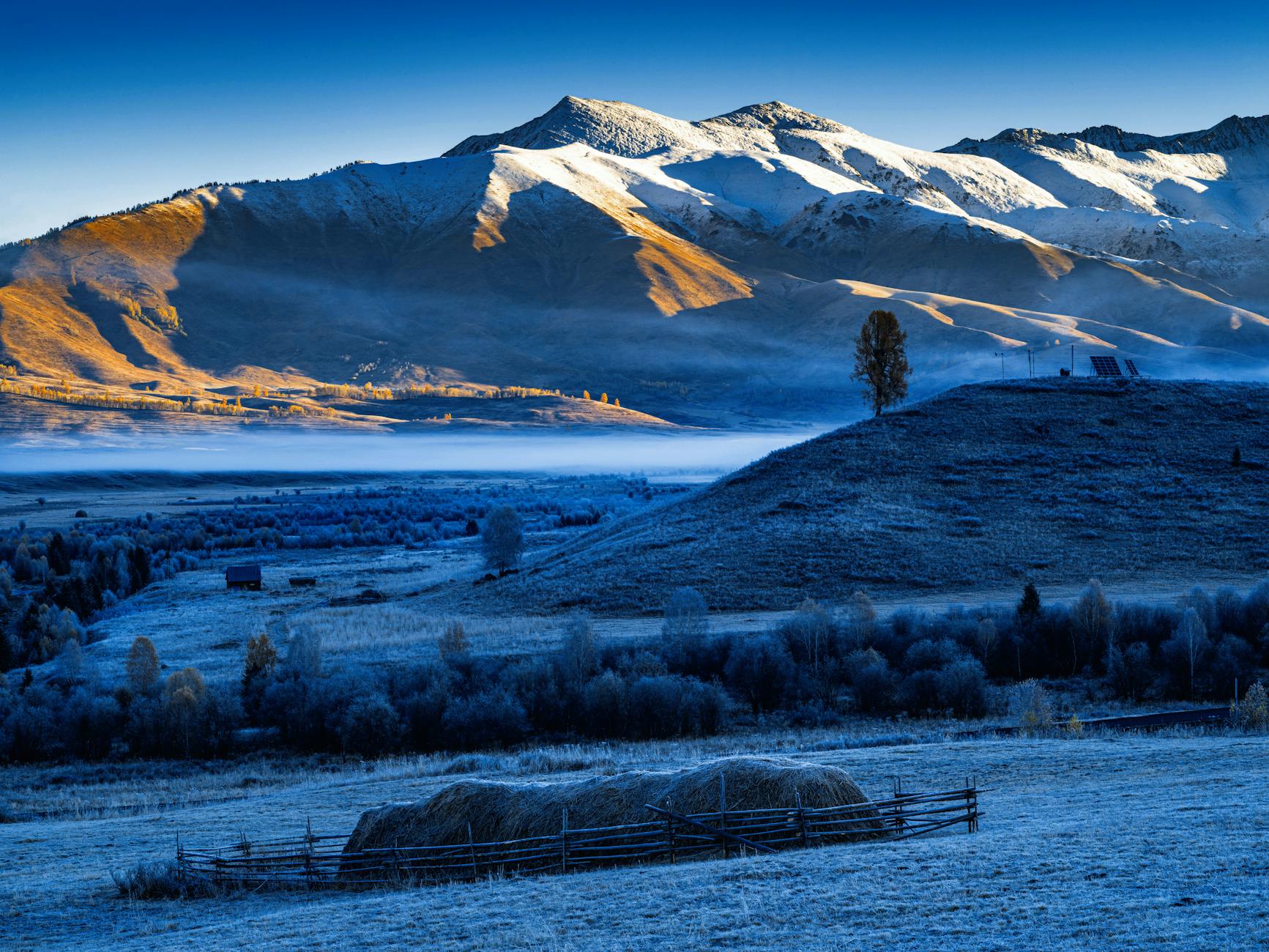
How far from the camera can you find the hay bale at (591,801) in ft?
72.3

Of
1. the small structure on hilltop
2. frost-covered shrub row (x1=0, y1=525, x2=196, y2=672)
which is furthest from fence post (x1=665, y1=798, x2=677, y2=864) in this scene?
the small structure on hilltop

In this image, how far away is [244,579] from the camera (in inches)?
3423

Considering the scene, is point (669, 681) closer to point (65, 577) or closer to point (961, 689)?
point (961, 689)

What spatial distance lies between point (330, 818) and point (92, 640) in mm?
47956

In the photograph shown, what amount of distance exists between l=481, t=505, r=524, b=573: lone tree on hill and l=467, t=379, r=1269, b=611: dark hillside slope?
2556 mm

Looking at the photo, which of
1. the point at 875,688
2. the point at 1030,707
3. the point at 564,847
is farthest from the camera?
the point at 875,688

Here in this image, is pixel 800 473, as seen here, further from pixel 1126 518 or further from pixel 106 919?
pixel 106 919

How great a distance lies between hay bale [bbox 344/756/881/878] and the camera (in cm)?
2203

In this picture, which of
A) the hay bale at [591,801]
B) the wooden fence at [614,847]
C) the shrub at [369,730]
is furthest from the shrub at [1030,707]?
the shrub at [369,730]

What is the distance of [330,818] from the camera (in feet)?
90.8

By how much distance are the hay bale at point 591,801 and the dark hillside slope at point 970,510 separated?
40350 millimetres

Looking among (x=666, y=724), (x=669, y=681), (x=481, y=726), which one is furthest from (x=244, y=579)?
(x=666, y=724)

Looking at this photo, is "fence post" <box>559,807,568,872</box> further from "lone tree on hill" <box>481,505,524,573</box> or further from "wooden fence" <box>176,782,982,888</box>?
"lone tree on hill" <box>481,505,524,573</box>

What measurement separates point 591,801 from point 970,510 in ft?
193
